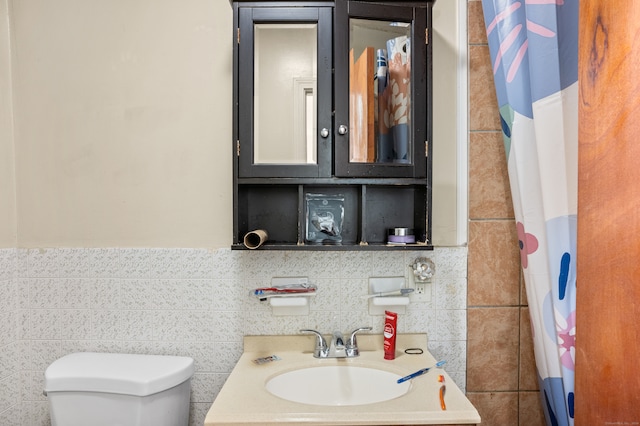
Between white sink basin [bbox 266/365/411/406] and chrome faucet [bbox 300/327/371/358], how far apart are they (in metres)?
Answer: 0.05

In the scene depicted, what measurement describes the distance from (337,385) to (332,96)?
0.84m

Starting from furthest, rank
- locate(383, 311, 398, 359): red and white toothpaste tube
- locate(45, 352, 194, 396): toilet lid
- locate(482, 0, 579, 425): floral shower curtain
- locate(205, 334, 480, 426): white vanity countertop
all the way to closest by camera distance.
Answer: locate(383, 311, 398, 359): red and white toothpaste tube → locate(45, 352, 194, 396): toilet lid → locate(482, 0, 579, 425): floral shower curtain → locate(205, 334, 480, 426): white vanity countertop

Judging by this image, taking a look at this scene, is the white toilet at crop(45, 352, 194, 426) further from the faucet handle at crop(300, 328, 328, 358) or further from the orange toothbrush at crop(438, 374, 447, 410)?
the orange toothbrush at crop(438, 374, 447, 410)

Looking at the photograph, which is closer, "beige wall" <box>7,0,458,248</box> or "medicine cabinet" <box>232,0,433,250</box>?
"medicine cabinet" <box>232,0,433,250</box>

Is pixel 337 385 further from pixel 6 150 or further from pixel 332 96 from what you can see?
pixel 6 150

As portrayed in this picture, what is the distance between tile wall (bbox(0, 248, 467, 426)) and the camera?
1.42 meters

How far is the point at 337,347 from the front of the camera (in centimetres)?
134

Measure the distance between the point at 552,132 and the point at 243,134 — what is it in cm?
82

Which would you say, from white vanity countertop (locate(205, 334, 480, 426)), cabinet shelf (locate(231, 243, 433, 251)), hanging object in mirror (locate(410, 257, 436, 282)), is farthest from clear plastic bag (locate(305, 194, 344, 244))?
white vanity countertop (locate(205, 334, 480, 426))

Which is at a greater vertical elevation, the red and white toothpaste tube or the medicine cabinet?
the medicine cabinet

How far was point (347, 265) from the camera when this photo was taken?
1437 mm

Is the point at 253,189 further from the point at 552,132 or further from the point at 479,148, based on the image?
the point at 552,132

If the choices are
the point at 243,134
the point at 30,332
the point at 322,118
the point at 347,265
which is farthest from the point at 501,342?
the point at 30,332

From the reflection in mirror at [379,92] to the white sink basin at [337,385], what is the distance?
624mm
